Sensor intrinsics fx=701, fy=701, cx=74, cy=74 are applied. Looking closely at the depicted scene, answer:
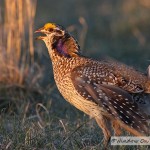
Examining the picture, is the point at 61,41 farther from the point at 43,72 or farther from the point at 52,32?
the point at 43,72

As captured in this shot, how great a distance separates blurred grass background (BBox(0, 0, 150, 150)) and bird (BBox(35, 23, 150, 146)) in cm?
20

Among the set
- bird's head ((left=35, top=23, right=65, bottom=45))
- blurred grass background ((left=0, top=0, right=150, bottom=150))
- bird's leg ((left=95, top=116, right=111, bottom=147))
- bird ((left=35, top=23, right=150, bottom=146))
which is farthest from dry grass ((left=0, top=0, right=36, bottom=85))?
bird's leg ((left=95, top=116, right=111, bottom=147))

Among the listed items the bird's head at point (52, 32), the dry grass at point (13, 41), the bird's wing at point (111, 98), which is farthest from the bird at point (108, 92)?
the dry grass at point (13, 41)

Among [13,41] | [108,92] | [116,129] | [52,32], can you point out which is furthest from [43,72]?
[108,92]

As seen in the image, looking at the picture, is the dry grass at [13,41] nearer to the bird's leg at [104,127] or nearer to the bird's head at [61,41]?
the bird's head at [61,41]

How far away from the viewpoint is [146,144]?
6992 mm

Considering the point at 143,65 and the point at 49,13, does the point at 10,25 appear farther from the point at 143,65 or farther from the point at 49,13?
the point at 49,13

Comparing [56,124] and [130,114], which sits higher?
[130,114]

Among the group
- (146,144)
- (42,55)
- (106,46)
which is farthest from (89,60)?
(106,46)

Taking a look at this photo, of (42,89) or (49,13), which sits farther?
(49,13)

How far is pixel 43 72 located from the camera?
10898mm

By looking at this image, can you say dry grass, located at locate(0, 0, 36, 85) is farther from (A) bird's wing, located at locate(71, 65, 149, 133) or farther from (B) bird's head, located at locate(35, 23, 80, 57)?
(A) bird's wing, located at locate(71, 65, 149, 133)

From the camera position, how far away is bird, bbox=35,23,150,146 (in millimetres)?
7230

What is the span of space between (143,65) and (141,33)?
353 cm
